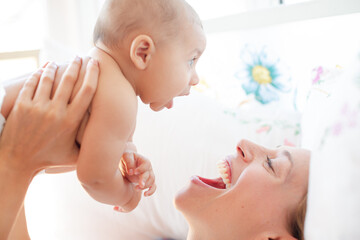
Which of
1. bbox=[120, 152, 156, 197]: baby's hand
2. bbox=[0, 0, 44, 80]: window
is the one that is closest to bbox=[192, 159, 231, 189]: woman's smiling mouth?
bbox=[120, 152, 156, 197]: baby's hand

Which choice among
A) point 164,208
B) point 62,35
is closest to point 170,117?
point 164,208

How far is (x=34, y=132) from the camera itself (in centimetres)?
97

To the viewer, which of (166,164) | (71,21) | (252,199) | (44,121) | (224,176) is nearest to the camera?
(44,121)

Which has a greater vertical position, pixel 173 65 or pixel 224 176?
pixel 173 65

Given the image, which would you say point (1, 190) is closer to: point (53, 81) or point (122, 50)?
point (53, 81)

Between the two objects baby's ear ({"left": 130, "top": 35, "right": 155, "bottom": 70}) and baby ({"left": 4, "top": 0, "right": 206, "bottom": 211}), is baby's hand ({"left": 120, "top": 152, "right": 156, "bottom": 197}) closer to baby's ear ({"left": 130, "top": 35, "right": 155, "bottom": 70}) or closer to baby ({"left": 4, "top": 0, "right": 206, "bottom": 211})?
baby ({"left": 4, "top": 0, "right": 206, "bottom": 211})

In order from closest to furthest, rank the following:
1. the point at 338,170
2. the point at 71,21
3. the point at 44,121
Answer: the point at 338,170, the point at 44,121, the point at 71,21

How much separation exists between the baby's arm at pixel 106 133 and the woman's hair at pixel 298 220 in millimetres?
503

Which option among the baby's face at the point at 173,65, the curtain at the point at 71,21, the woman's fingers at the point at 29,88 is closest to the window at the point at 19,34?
the curtain at the point at 71,21

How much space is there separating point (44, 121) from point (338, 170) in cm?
71

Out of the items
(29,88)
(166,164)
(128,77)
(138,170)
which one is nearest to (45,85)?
(29,88)

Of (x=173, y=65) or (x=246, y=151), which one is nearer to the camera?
(x=173, y=65)

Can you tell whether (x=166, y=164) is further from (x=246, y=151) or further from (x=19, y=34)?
(x=19, y=34)

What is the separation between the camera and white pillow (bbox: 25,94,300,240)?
5.17ft
